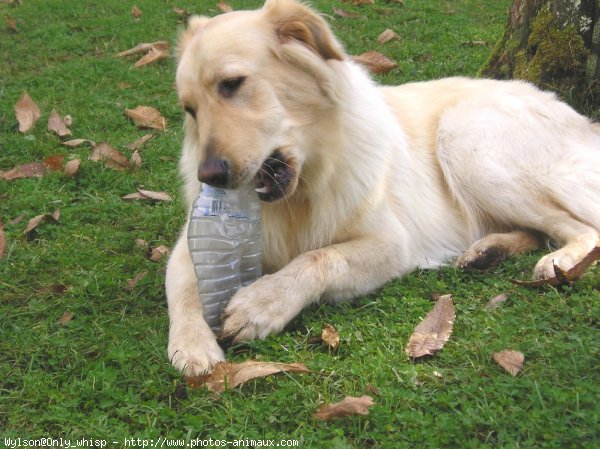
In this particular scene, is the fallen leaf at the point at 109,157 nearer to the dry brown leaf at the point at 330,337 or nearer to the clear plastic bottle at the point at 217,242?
the clear plastic bottle at the point at 217,242

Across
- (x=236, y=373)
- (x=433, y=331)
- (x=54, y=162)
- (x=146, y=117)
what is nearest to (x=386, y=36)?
(x=146, y=117)

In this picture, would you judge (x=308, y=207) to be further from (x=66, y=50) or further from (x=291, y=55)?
(x=66, y=50)

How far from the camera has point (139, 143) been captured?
5.71 meters

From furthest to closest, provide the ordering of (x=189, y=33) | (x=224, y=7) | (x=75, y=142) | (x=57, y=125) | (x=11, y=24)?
(x=11, y=24) < (x=224, y=7) < (x=57, y=125) < (x=75, y=142) < (x=189, y=33)

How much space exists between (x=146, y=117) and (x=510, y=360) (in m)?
4.30

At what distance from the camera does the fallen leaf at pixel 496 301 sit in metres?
3.33

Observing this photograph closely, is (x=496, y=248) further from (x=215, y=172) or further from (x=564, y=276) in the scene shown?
(x=215, y=172)

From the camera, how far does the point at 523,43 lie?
5.25 meters

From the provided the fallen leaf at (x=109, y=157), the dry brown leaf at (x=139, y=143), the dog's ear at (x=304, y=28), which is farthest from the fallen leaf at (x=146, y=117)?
the dog's ear at (x=304, y=28)

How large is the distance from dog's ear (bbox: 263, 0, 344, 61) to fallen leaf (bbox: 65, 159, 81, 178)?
90.4 inches

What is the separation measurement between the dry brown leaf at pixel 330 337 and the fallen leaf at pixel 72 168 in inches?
108

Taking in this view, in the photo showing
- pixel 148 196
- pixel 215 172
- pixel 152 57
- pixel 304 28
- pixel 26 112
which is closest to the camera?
pixel 215 172

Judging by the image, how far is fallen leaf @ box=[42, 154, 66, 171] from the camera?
5304mm

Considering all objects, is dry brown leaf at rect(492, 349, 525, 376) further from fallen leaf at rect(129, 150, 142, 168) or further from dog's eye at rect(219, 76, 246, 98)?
fallen leaf at rect(129, 150, 142, 168)
